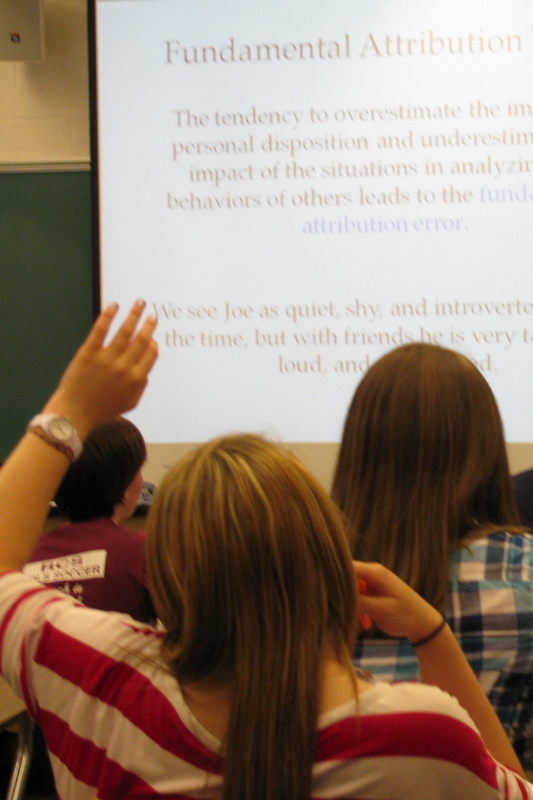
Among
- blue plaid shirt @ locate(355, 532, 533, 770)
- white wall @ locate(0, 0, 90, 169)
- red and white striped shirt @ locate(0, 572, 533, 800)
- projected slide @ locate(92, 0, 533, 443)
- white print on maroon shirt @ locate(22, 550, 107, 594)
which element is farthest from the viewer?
white wall @ locate(0, 0, 90, 169)

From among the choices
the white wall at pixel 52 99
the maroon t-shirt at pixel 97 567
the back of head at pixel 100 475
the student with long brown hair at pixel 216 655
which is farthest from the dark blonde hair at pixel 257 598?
the white wall at pixel 52 99

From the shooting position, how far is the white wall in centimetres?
326

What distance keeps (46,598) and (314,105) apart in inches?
99.8

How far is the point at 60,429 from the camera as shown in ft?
2.56

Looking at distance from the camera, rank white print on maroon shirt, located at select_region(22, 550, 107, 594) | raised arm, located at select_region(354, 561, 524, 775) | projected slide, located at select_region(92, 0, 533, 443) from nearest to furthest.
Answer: raised arm, located at select_region(354, 561, 524, 775) < white print on maroon shirt, located at select_region(22, 550, 107, 594) < projected slide, located at select_region(92, 0, 533, 443)

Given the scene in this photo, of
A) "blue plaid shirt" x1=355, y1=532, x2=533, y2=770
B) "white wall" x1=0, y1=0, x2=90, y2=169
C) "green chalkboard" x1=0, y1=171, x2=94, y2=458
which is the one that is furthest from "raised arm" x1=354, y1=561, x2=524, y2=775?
"white wall" x1=0, y1=0, x2=90, y2=169

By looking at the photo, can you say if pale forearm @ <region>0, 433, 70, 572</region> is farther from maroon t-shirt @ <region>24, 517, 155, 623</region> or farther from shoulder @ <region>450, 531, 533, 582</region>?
maroon t-shirt @ <region>24, 517, 155, 623</region>

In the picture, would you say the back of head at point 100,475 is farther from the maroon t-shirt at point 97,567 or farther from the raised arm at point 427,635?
the raised arm at point 427,635

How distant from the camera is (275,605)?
74 cm

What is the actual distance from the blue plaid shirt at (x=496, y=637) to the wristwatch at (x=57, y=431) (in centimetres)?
54

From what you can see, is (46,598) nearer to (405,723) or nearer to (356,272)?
(405,723)

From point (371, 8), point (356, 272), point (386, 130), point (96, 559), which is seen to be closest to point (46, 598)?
point (96, 559)

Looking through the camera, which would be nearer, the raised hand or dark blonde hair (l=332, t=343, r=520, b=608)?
the raised hand

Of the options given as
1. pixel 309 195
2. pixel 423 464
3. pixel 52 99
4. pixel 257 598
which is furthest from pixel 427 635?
pixel 52 99
